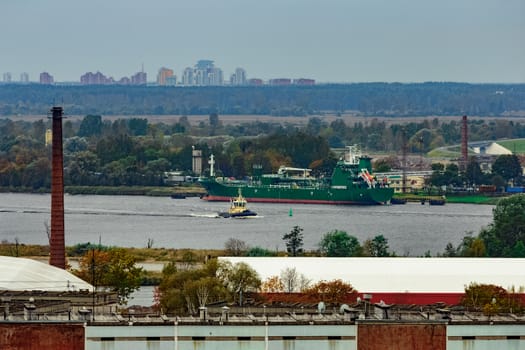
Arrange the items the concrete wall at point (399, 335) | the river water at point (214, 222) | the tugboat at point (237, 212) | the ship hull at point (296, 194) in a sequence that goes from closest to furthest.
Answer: the concrete wall at point (399, 335) → the river water at point (214, 222) → the tugboat at point (237, 212) → the ship hull at point (296, 194)


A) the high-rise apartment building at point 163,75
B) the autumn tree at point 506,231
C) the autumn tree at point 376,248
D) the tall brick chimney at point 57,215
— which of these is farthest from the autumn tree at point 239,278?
the high-rise apartment building at point 163,75

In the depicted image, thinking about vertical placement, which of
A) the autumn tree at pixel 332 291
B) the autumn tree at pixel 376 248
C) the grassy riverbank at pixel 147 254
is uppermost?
the autumn tree at pixel 332 291

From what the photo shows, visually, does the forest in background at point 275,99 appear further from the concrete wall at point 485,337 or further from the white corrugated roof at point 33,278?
the concrete wall at point 485,337

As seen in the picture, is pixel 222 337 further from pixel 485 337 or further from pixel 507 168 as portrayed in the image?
pixel 507 168

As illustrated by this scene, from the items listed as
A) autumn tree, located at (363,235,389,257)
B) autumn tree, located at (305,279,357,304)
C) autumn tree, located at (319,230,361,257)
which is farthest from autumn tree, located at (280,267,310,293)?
autumn tree, located at (319,230,361,257)

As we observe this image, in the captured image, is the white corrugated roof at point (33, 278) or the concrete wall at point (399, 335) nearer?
the concrete wall at point (399, 335)

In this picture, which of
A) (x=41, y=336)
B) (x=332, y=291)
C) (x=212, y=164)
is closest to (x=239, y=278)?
(x=332, y=291)

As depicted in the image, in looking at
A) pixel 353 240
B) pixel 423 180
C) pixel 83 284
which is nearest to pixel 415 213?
pixel 423 180
